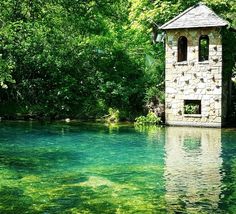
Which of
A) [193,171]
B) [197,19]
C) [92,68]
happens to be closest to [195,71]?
[197,19]

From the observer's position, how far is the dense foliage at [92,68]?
2706cm

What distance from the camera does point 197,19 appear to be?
23.9 m

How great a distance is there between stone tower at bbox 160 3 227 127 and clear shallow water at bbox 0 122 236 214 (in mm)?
2951

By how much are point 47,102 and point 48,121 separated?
1962 mm

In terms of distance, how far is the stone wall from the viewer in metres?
23.8

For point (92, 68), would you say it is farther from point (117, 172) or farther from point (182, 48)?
point (117, 172)

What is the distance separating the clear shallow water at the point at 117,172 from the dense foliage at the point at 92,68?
642 centimetres

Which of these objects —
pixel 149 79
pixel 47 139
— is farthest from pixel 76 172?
pixel 149 79

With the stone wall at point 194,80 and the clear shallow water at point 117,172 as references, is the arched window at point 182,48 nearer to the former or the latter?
the stone wall at point 194,80

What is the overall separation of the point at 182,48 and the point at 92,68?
6.34 meters

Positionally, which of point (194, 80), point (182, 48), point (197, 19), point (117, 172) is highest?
point (197, 19)

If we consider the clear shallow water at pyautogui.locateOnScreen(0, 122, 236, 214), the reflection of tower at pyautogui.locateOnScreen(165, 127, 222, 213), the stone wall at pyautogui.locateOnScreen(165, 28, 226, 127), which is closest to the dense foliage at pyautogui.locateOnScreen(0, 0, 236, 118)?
the stone wall at pyautogui.locateOnScreen(165, 28, 226, 127)

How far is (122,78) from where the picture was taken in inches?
1096

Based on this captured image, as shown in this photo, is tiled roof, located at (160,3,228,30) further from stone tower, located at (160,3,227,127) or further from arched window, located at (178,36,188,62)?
arched window, located at (178,36,188,62)
